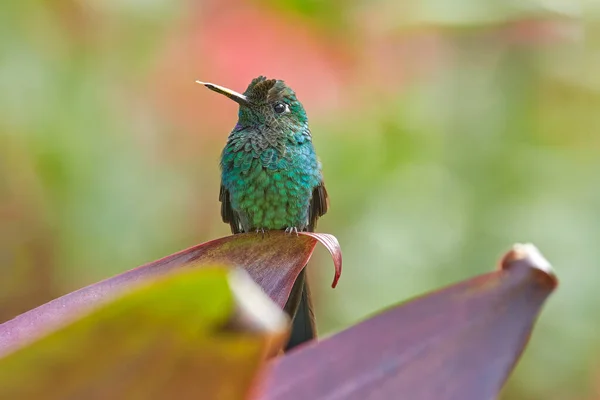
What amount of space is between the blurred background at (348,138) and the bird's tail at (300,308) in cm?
84

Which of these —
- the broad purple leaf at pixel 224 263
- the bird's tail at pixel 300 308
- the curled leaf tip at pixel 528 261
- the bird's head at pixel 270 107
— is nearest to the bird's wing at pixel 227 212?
the bird's head at pixel 270 107

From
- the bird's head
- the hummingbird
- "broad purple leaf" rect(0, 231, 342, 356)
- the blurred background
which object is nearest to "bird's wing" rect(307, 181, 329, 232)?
the hummingbird

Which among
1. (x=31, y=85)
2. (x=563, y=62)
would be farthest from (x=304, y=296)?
(x=563, y=62)

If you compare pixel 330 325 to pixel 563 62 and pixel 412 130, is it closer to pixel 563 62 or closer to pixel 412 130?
pixel 412 130

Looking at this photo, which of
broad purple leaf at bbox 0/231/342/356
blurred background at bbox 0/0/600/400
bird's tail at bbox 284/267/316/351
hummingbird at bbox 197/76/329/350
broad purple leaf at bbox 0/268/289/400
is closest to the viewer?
broad purple leaf at bbox 0/268/289/400

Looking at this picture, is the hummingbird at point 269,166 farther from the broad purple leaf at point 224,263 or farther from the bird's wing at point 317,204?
the broad purple leaf at point 224,263

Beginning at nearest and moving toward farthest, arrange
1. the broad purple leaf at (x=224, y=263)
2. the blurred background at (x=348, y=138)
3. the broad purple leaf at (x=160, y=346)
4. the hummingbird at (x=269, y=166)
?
the broad purple leaf at (x=160, y=346) → the broad purple leaf at (x=224, y=263) → the hummingbird at (x=269, y=166) → the blurred background at (x=348, y=138)

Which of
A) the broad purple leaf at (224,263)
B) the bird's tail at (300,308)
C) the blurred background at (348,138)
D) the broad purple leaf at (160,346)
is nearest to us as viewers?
the broad purple leaf at (160,346)

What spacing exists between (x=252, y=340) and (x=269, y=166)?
3.85ft

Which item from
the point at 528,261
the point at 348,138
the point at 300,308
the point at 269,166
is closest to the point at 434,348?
the point at 528,261

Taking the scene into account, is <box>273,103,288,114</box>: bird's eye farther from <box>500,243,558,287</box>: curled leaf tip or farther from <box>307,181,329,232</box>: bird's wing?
<box>500,243,558,287</box>: curled leaf tip

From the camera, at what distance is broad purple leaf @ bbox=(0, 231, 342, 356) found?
37cm

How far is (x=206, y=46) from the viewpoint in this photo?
1.71 meters

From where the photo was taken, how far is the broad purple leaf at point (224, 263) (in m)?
0.37
